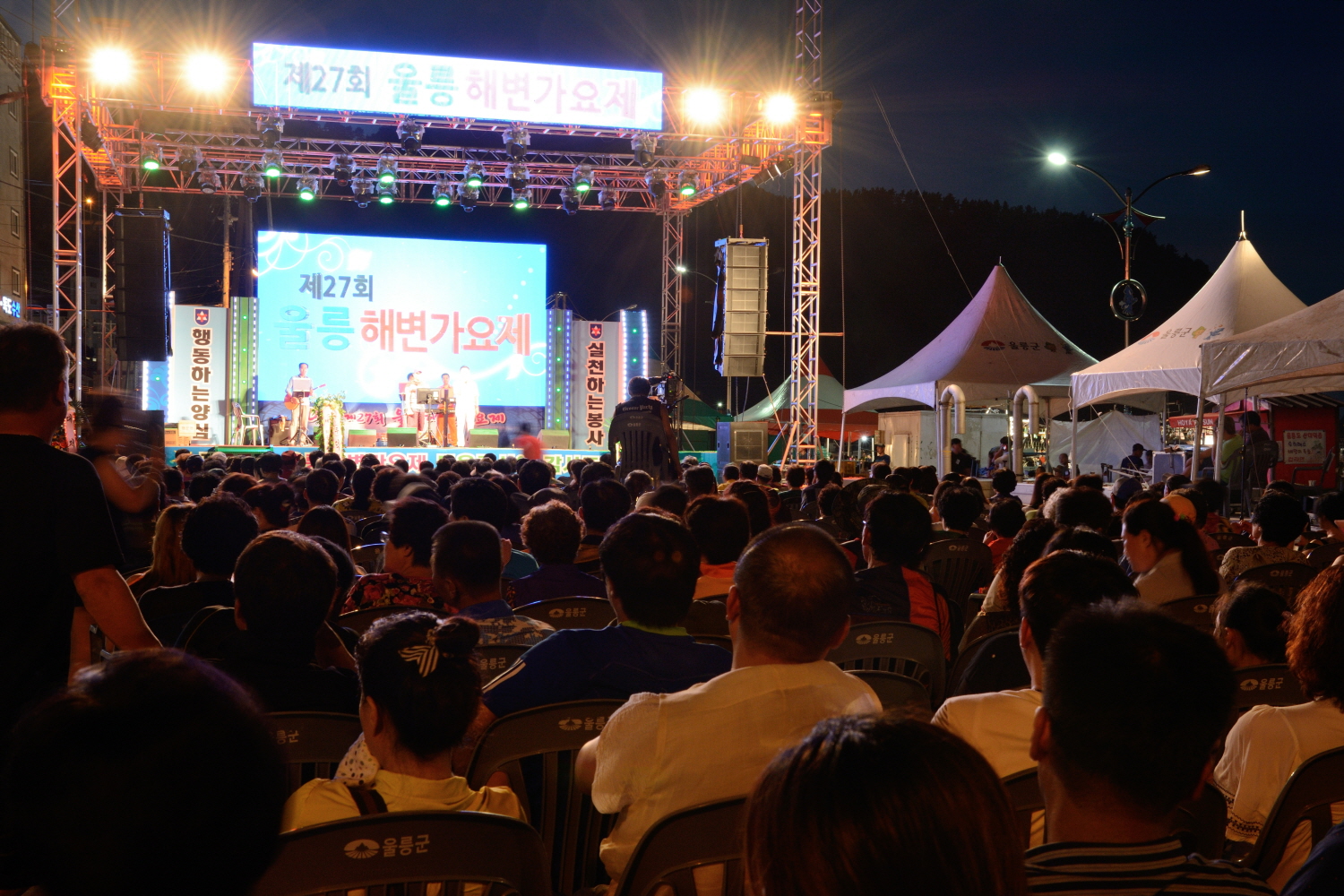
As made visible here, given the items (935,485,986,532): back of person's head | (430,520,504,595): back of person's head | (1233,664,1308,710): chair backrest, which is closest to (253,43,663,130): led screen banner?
(935,485,986,532): back of person's head

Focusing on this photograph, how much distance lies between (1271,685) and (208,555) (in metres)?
3.16

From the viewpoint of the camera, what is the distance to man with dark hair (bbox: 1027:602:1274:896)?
3.94 feet

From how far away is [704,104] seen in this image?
14.9 meters

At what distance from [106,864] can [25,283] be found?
26.1 m

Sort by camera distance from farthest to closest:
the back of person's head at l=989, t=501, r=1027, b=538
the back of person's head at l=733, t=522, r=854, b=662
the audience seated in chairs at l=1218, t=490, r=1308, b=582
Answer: the back of person's head at l=989, t=501, r=1027, b=538 → the audience seated in chairs at l=1218, t=490, r=1308, b=582 → the back of person's head at l=733, t=522, r=854, b=662

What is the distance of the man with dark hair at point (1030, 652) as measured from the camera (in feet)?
6.79

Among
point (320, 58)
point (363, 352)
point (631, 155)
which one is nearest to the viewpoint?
point (320, 58)

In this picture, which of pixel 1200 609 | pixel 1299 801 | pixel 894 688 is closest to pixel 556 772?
pixel 894 688

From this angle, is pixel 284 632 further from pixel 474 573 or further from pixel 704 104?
pixel 704 104

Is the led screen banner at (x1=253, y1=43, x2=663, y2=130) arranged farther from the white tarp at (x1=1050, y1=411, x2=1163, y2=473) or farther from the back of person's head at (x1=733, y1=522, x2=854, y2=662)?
the back of person's head at (x1=733, y1=522, x2=854, y2=662)

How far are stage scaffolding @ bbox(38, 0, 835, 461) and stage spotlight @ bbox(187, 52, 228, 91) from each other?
0.14 m

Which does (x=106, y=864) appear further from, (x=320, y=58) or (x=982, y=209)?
(x=982, y=209)

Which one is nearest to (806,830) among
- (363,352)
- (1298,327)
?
(1298,327)

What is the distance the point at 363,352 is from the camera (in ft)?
62.6
